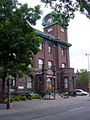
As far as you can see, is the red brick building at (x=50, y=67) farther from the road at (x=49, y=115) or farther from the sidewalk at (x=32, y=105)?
the road at (x=49, y=115)

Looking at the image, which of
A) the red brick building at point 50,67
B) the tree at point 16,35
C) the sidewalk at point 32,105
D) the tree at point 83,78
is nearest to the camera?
the sidewalk at point 32,105

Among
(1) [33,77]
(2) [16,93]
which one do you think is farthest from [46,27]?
(2) [16,93]

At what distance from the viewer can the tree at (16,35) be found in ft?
53.5

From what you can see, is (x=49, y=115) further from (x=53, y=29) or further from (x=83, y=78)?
(x=83, y=78)

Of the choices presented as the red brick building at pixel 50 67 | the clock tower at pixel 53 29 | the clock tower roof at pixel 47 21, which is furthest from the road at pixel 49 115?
the clock tower roof at pixel 47 21

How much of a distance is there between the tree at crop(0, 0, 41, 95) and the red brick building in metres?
12.3

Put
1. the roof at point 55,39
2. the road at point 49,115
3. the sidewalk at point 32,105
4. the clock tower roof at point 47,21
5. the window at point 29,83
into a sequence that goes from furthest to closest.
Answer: the clock tower roof at point 47,21, the roof at point 55,39, the window at point 29,83, the sidewalk at point 32,105, the road at point 49,115

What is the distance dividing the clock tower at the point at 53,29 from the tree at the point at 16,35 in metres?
24.7

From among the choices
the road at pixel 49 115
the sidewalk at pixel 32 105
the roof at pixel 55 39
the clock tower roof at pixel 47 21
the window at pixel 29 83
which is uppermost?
the clock tower roof at pixel 47 21

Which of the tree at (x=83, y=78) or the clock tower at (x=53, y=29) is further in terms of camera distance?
the tree at (x=83, y=78)

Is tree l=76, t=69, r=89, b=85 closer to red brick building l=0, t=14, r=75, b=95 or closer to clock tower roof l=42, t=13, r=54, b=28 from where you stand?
red brick building l=0, t=14, r=75, b=95

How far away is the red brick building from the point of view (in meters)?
31.5

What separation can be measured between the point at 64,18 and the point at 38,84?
879 inches

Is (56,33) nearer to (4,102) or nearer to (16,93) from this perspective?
(16,93)
